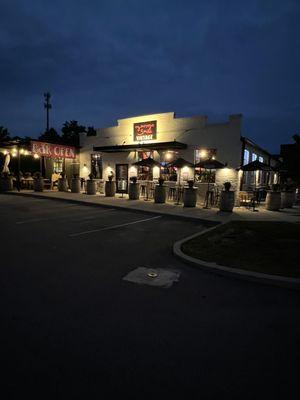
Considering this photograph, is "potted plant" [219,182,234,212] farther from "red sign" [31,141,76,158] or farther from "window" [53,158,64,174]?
"window" [53,158,64,174]

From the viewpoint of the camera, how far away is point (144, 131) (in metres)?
19.0

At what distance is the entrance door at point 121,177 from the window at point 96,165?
207cm

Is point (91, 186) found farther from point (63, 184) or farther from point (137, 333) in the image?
point (137, 333)

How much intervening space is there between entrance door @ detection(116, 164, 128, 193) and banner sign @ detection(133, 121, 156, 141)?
255 centimetres

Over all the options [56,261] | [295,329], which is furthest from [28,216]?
[295,329]

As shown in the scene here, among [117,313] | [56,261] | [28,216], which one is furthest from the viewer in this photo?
[28,216]

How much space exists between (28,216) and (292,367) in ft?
34.0

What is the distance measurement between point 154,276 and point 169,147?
42.5 feet

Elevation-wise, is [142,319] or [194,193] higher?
[194,193]

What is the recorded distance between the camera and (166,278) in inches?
183

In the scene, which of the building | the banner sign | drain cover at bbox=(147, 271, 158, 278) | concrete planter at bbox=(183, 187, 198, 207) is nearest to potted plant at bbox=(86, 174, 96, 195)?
the building

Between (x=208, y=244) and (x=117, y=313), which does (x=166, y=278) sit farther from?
(x=208, y=244)

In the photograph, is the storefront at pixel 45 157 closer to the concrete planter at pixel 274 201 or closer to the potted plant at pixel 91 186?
the potted plant at pixel 91 186

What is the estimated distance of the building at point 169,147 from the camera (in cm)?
1540
